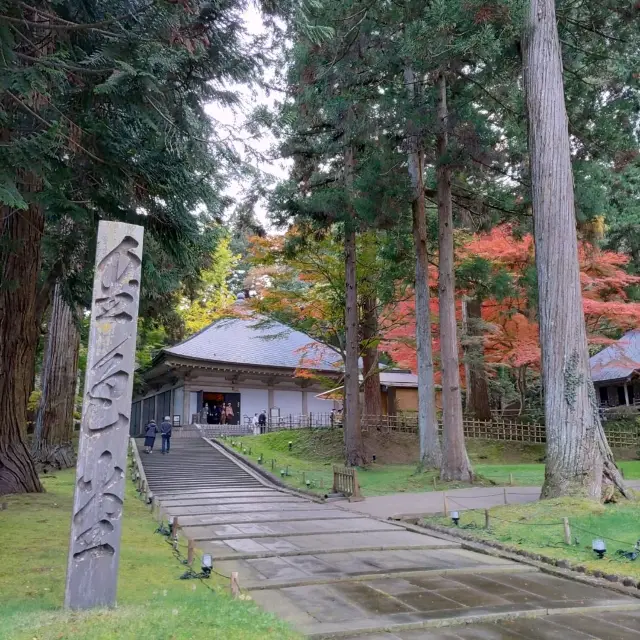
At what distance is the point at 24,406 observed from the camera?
1099cm

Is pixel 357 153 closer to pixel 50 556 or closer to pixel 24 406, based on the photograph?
pixel 24 406

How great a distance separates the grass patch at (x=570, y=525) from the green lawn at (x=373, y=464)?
196 inches

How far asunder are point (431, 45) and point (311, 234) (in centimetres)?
865

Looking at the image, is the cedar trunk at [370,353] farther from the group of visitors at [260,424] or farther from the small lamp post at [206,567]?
the small lamp post at [206,567]

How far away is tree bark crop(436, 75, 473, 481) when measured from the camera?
14703 mm

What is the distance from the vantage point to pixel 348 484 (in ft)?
44.5

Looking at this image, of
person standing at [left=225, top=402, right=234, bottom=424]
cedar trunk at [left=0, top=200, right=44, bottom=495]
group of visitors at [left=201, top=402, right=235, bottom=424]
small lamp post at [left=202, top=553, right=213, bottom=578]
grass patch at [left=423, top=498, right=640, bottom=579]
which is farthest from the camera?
person standing at [left=225, top=402, right=234, bottom=424]

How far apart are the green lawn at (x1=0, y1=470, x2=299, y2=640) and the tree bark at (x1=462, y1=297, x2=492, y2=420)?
1490cm

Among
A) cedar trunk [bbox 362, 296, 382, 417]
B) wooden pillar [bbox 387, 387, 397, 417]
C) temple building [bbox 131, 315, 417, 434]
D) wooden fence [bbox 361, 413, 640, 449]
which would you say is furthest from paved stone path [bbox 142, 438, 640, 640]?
wooden pillar [bbox 387, 387, 397, 417]

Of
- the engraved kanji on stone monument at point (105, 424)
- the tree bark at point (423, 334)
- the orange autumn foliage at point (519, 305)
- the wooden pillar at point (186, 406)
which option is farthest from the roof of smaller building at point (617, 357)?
the engraved kanji on stone monument at point (105, 424)

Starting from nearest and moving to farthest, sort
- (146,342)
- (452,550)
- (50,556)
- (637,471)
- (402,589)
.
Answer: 1. (402,589)
2. (50,556)
3. (452,550)
4. (637,471)
5. (146,342)

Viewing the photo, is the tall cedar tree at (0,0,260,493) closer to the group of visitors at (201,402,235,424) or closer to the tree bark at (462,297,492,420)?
the tree bark at (462,297,492,420)

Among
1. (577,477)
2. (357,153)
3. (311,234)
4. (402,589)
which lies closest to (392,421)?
(311,234)

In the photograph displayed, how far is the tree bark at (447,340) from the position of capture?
1470 centimetres
